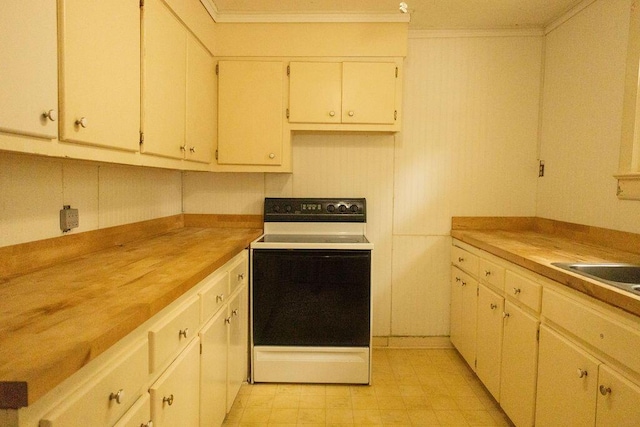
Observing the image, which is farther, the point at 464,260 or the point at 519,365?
the point at 464,260

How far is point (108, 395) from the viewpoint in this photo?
2.86ft

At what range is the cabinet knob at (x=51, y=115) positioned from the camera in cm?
107

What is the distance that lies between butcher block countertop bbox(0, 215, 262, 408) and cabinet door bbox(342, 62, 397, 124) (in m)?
1.17

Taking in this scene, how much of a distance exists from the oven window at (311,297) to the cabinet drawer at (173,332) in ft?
2.98

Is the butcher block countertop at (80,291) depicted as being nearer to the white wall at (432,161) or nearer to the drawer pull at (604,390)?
the white wall at (432,161)

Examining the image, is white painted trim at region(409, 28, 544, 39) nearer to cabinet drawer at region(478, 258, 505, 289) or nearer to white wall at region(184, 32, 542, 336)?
white wall at region(184, 32, 542, 336)

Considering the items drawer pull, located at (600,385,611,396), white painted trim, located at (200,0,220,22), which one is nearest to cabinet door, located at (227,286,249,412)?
drawer pull, located at (600,385,611,396)

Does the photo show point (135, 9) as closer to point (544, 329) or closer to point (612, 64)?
point (544, 329)

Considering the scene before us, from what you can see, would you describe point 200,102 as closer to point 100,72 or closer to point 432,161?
point 100,72

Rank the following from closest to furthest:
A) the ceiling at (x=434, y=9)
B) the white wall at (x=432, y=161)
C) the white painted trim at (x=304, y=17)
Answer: the ceiling at (x=434, y=9)
the white painted trim at (x=304, y=17)
the white wall at (x=432, y=161)

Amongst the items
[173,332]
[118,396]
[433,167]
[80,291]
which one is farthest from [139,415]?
[433,167]

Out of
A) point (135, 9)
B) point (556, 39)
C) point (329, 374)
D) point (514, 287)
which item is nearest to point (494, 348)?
point (514, 287)

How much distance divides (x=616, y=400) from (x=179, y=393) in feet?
4.54

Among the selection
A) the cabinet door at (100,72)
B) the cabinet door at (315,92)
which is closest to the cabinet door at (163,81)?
the cabinet door at (100,72)
